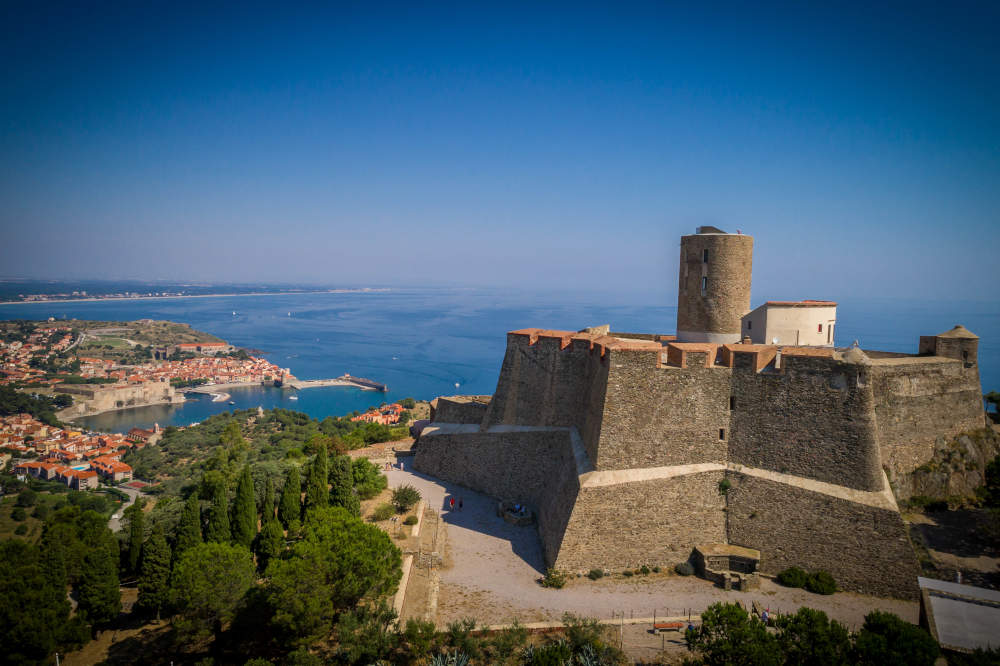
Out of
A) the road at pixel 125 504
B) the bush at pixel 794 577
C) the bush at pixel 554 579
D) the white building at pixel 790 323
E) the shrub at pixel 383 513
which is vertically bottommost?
the road at pixel 125 504

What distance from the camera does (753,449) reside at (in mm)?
12477

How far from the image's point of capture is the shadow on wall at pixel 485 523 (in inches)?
541

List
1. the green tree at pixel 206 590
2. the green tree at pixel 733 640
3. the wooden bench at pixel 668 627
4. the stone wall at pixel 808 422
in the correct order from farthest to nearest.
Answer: the stone wall at pixel 808 422 < the green tree at pixel 206 590 < the wooden bench at pixel 668 627 < the green tree at pixel 733 640

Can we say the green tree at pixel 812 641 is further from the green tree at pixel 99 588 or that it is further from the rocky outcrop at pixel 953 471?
the green tree at pixel 99 588

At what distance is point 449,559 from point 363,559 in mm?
3758

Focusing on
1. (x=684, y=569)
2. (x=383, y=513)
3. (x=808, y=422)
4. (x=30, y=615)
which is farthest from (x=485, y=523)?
(x=30, y=615)

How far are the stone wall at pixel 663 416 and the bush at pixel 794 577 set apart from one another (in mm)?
2664

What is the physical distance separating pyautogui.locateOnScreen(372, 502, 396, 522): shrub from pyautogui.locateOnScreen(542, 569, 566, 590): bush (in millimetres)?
5555

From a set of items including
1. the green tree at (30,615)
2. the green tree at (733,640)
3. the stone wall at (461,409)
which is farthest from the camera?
the stone wall at (461,409)

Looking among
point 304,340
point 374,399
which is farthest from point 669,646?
point 304,340

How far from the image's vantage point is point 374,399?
6838 centimetres

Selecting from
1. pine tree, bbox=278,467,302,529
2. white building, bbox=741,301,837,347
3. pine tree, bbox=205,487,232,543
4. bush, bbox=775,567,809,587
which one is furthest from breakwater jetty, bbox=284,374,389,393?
bush, bbox=775,567,809,587

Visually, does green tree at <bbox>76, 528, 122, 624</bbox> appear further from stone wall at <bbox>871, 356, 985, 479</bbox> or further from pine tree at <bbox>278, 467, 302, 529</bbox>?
stone wall at <bbox>871, 356, 985, 479</bbox>

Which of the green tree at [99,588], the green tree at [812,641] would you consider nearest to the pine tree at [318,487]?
the green tree at [99,588]
